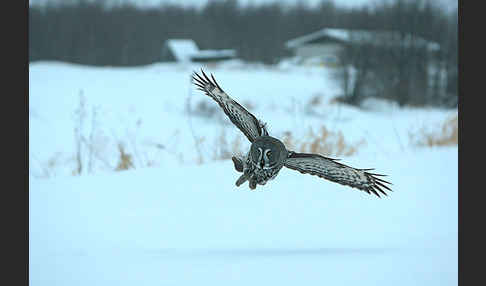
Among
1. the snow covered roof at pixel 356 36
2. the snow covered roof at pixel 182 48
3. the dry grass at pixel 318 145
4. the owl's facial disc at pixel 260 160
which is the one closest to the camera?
the owl's facial disc at pixel 260 160

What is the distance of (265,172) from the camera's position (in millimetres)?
2572

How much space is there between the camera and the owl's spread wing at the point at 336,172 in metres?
2.74

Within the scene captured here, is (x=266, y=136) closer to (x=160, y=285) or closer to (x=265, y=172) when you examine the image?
(x=265, y=172)

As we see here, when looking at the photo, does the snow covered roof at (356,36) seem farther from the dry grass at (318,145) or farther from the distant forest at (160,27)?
the dry grass at (318,145)

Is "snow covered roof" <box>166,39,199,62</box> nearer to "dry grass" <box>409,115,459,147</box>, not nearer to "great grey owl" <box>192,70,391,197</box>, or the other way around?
"dry grass" <box>409,115,459,147</box>

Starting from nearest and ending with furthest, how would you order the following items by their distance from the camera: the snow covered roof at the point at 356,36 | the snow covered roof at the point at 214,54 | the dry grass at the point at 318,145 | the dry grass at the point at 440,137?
the dry grass at the point at 318,145, the dry grass at the point at 440,137, the snow covered roof at the point at 356,36, the snow covered roof at the point at 214,54

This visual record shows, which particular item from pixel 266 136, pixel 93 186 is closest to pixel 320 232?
pixel 266 136

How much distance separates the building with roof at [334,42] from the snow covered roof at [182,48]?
3172 mm

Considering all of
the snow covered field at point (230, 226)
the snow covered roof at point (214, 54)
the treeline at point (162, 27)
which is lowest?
the snow covered field at point (230, 226)

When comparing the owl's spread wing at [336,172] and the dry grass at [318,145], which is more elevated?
the dry grass at [318,145]

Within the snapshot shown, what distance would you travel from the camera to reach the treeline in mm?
20203

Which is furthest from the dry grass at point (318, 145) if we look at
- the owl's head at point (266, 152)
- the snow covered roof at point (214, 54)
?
the snow covered roof at point (214, 54)

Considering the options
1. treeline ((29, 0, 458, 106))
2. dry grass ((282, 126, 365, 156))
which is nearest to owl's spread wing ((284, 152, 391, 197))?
dry grass ((282, 126, 365, 156))

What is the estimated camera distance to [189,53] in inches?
811
